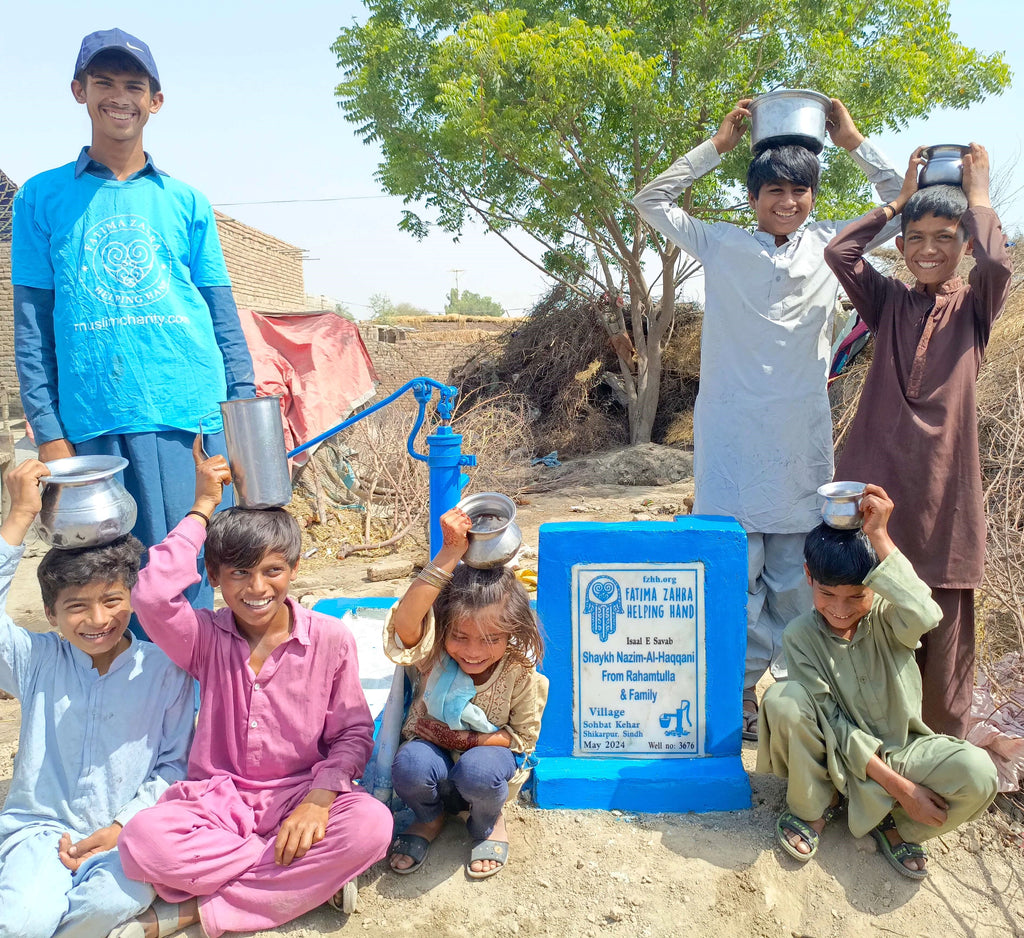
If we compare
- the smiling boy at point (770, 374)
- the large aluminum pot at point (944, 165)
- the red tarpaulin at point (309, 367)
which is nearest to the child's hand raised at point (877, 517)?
the smiling boy at point (770, 374)

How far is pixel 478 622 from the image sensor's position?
7.27 feet

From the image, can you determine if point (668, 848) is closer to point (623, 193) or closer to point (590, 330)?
point (623, 193)

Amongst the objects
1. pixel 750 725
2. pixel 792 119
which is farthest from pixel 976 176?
pixel 750 725

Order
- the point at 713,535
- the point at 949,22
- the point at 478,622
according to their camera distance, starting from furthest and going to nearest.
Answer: the point at 949,22 → the point at 713,535 → the point at 478,622

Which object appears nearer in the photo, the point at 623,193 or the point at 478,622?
the point at 478,622

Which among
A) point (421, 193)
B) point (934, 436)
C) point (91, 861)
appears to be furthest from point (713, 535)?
point (421, 193)

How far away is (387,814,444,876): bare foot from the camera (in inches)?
88.4

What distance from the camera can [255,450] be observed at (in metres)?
2.26

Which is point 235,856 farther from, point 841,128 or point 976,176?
point 841,128

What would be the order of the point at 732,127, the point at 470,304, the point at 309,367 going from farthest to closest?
the point at 470,304 < the point at 309,367 < the point at 732,127

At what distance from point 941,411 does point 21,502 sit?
8.47 feet

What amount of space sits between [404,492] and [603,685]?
14.9 ft

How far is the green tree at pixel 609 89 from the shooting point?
841cm

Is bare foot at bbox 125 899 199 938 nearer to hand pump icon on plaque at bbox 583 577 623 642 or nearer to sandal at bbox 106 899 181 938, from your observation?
sandal at bbox 106 899 181 938
